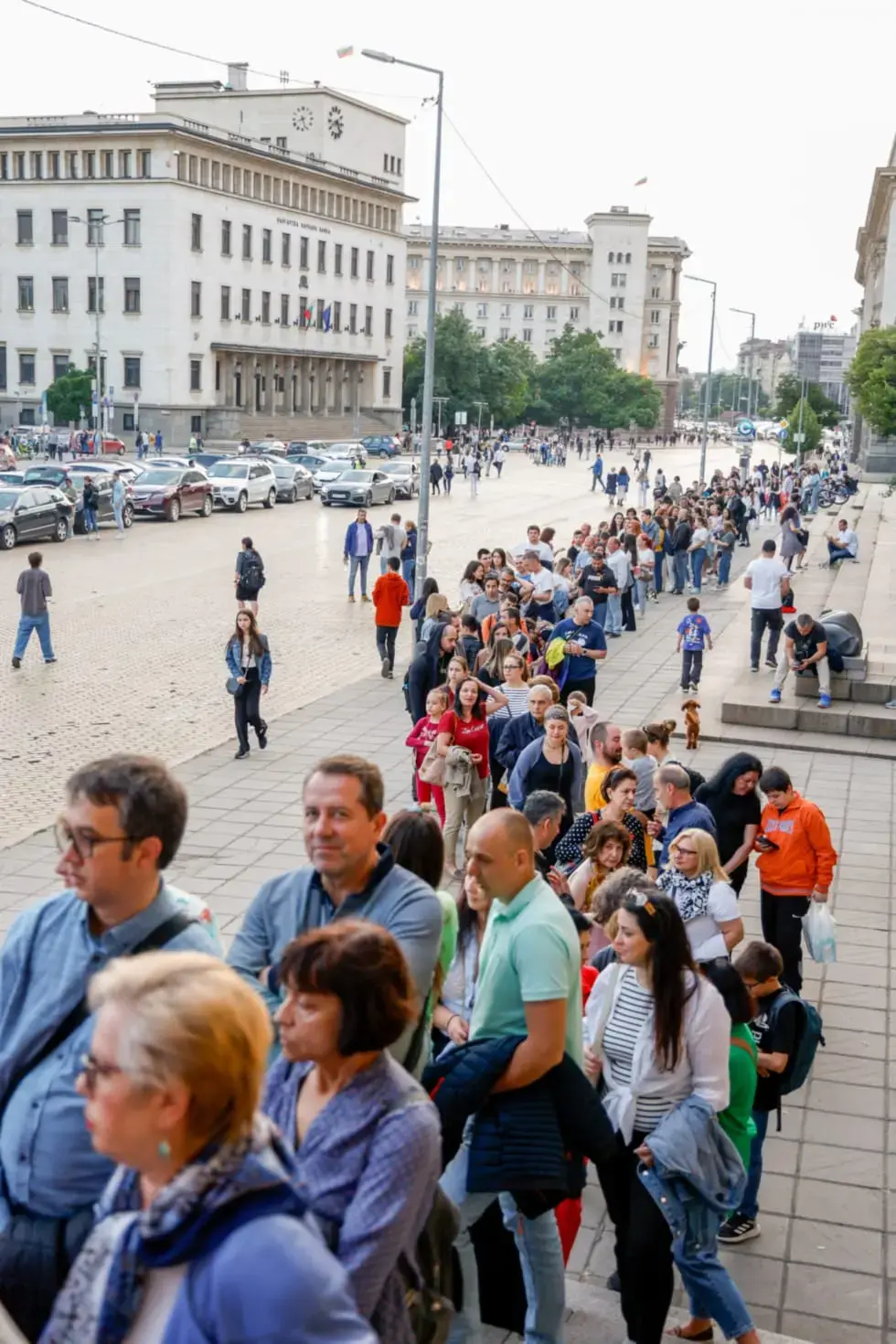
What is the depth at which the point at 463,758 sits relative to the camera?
36.9 feet

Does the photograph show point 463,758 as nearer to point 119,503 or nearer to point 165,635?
point 165,635

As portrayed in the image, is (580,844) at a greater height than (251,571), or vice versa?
(580,844)

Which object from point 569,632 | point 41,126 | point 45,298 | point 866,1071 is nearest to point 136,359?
→ point 45,298

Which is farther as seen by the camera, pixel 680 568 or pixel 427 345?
pixel 680 568

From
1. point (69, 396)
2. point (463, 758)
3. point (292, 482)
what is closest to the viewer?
point (463, 758)

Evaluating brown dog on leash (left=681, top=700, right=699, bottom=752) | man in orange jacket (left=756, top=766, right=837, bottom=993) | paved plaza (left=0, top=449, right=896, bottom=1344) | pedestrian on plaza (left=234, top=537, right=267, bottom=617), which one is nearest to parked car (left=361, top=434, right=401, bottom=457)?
paved plaza (left=0, top=449, right=896, bottom=1344)

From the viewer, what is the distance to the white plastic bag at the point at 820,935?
8398mm

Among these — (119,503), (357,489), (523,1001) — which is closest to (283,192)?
(357,489)

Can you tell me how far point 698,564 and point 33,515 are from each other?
50.7 feet

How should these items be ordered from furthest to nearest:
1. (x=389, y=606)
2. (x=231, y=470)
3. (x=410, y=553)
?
(x=231, y=470) < (x=410, y=553) < (x=389, y=606)

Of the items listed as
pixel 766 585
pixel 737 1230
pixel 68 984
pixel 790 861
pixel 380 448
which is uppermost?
pixel 68 984

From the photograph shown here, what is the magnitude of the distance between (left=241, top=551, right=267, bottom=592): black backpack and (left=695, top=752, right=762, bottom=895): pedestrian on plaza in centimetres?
1360

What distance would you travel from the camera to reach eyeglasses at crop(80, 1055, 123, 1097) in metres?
2.45

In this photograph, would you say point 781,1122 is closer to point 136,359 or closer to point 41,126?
point 136,359
